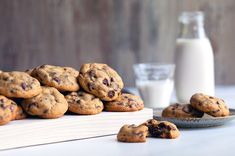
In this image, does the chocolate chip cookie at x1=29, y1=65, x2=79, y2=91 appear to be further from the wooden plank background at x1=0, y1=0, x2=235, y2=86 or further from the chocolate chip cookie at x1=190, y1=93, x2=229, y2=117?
the wooden plank background at x1=0, y1=0, x2=235, y2=86

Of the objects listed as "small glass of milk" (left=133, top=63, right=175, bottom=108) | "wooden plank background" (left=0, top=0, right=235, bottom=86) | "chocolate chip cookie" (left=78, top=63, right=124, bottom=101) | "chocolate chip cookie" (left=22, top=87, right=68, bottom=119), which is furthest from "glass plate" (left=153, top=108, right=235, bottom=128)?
"wooden plank background" (left=0, top=0, right=235, bottom=86)

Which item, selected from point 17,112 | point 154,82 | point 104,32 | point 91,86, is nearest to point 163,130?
point 91,86

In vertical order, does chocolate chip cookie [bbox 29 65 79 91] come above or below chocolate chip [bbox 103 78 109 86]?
above

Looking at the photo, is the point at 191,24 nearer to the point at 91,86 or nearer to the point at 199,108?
the point at 199,108

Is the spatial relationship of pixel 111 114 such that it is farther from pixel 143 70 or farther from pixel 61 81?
pixel 143 70

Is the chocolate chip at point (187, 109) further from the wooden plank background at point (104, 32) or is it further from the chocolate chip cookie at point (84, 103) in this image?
the wooden plank background at point (104, 32)
